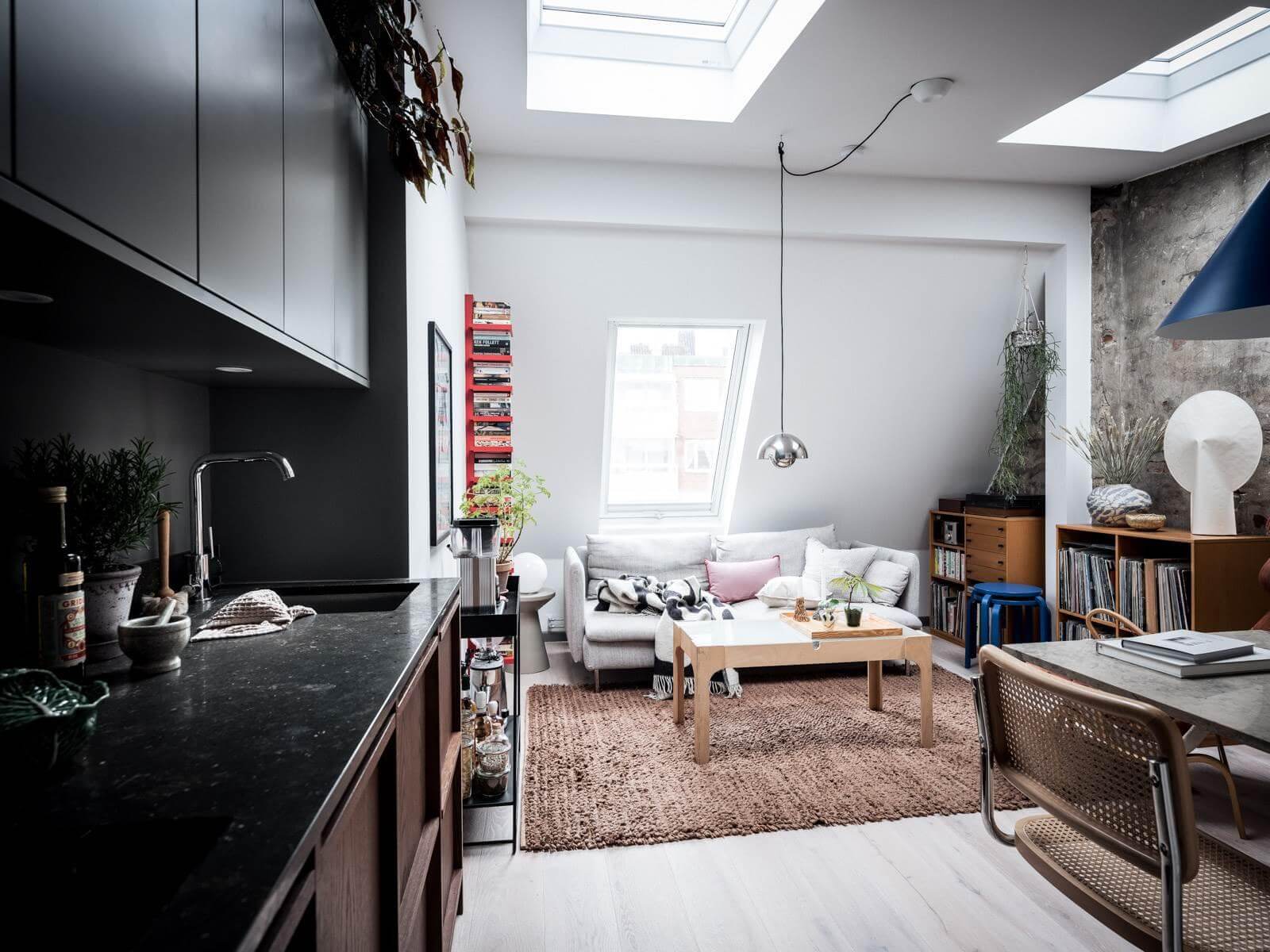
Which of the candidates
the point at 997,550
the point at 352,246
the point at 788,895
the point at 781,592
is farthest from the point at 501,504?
the point at 997,550

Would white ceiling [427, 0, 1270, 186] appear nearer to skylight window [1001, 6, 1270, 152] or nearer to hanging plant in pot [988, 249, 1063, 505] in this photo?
skylight window [1001, 6, 1270, 152]

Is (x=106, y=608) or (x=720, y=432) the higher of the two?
(x=720, y=432)

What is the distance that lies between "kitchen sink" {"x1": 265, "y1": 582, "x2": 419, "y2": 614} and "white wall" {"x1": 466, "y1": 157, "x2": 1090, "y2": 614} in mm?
2406

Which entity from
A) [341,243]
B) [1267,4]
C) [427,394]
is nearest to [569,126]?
[427,394]

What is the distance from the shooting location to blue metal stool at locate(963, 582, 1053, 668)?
4.26 meters

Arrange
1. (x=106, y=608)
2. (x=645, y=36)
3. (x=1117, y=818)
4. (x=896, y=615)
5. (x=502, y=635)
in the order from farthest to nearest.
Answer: (x=896, y=615) < (x=645, y=36) < (x=502, y=635) < (x=1117, y=818) < (x=106, y=608)

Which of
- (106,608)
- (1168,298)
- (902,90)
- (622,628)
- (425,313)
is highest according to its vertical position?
(902,90)

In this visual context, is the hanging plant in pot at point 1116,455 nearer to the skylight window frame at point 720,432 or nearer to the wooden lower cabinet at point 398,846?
the skylight window frame at point 720,432

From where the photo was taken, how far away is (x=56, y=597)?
1062 millimetres

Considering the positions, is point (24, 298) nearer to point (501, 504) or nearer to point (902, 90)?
point (501, 504)

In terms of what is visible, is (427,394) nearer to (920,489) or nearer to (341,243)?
(341,243)

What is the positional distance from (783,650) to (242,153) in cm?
276

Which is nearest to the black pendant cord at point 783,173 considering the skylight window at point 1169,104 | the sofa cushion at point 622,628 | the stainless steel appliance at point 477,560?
the skylight window at point 1169,104

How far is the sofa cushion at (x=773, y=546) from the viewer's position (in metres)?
4.88
